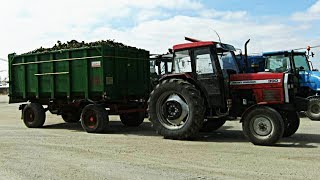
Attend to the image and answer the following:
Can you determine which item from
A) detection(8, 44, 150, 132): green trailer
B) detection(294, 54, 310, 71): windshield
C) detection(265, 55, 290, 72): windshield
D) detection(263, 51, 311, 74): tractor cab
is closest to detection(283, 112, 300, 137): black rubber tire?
detection(8, 44, 150, 132): green trailer

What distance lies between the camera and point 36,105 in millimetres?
12680

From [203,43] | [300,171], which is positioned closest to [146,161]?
[300,171]

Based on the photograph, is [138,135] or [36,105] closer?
[138,135]

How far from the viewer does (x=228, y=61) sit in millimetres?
9562

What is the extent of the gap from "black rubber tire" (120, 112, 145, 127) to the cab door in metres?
3.74

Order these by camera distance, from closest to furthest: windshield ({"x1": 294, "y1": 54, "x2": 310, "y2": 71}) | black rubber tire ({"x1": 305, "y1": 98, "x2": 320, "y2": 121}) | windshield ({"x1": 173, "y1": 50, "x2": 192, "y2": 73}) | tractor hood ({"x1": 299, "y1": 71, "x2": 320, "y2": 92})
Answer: windshield ({"x1": 173, "y1": 50, "x2": 192, "y2": 73}), black rubber tire ({"x1": 305, "y1": 98, "x2": 320, "y2": 121}), tractor hood ({"x1": 299, "y1": 71, "x2": 320, "y2": 92}), windshield ({"x1": 294, "y1": 54, "x2": 310, "y2": 71})

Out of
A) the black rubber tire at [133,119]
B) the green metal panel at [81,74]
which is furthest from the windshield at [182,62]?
the black rubber tire at [133,119]

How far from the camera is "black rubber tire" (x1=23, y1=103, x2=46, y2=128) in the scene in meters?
12.6

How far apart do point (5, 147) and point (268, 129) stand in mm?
5729

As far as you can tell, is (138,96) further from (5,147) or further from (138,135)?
(5,147)

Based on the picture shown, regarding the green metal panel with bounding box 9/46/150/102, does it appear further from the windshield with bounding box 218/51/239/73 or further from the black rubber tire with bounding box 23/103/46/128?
the windshield with bounding box 218/51/239/73

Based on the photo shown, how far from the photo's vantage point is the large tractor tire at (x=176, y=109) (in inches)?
360

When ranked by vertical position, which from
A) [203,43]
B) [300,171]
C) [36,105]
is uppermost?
[203,43]

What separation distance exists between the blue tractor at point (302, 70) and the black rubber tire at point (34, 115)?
7348 millimetres
